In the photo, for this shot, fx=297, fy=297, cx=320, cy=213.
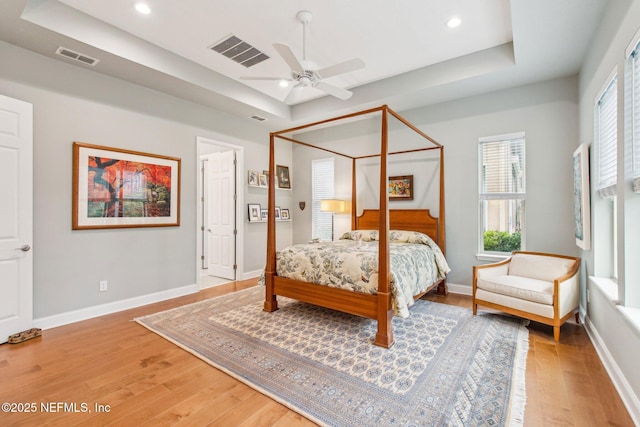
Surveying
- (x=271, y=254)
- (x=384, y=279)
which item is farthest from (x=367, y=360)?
(x=271, y=254)

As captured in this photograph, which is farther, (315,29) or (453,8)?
(315,29)

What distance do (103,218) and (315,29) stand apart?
11.1ft

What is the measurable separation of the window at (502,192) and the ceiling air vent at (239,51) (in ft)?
11.1

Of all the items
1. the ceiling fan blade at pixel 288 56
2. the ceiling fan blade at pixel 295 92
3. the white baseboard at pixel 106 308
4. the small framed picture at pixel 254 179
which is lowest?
the white baseboard at pixel 106 308

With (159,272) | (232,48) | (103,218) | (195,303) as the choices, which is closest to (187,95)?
(232,48)

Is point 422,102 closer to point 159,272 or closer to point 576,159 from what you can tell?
point 576,159

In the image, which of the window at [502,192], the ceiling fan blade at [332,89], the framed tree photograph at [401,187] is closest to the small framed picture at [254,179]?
the framed tree photograph at [401,187]

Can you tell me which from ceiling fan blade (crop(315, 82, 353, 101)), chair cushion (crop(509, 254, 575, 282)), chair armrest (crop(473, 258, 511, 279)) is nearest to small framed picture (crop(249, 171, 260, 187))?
ceiling fan blade (crop(315, 82, 353, 101))

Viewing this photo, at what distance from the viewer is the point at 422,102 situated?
4.67 meters

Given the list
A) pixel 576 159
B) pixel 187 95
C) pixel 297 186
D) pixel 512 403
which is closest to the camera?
pixel 512 403

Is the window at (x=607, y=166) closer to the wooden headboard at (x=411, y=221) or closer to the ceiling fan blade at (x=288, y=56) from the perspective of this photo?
the wooden headboard at (x=411, y=221)

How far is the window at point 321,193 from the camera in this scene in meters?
6.13

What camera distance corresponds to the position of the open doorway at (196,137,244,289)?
18.0ft

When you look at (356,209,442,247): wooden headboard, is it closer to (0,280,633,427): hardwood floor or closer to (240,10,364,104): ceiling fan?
(0,280,633,427): hardwood floor
